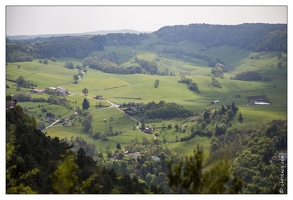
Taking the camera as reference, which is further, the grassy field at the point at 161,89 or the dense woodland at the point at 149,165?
the grassy field at the point at 161,89

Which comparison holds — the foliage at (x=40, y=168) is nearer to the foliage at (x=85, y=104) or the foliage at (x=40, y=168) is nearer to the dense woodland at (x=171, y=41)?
the foliage at (x=85, y=104)

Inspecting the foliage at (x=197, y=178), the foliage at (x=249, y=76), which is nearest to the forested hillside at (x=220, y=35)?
the foliage at (x=249, y=76)

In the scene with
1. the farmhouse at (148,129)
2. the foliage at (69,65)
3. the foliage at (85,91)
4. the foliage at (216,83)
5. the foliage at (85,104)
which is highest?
the foliage at (69,65)

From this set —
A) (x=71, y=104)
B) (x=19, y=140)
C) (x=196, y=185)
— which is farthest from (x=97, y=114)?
(x=196, y=185)

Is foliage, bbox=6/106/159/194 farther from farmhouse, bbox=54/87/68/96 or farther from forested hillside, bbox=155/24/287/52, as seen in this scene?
forested hillside, bbox=155/24/287/52

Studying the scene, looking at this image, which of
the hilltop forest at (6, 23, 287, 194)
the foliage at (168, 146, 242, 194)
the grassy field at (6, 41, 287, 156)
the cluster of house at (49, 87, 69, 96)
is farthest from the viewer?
the cluster of house at (49, 87, 69, 96)

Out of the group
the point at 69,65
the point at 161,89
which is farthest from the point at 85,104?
the point at 69,65

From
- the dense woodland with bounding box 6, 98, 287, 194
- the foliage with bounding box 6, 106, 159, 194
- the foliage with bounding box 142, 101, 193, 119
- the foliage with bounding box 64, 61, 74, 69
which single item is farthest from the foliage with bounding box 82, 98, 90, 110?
the foliage with bounding box 6, 106, 159, 194

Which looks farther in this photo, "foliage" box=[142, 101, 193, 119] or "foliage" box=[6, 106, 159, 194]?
"foliage" box=[142, 101, 193, 119]

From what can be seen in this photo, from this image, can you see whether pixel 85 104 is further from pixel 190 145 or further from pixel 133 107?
pixel 190 145
